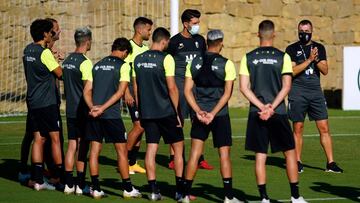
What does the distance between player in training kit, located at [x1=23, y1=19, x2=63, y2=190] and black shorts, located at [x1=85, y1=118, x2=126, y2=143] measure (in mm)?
946

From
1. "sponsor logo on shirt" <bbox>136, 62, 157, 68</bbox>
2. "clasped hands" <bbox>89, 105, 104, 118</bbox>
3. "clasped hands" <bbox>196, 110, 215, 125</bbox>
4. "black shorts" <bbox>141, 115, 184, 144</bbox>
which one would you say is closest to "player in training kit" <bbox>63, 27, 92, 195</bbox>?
"clasped hands" <bbox>89, 105, 104, 118</bbox>

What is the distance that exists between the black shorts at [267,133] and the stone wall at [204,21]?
14.5 metres

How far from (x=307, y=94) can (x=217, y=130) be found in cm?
374

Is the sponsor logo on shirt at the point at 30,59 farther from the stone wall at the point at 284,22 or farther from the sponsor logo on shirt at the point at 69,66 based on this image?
the stone wall at the point at 284,22

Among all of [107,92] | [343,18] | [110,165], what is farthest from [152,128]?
[343,18]

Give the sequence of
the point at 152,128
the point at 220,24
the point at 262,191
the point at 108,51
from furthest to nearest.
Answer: the point at 220,24
the point at 108,51
the point at 152,128
the point at 262,191

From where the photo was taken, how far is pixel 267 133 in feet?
41.4

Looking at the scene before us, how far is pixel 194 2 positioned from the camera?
28359 millimetres

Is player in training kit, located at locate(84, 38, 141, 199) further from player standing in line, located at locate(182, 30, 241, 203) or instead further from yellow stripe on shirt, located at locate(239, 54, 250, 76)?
yellow stripe on shirt, located at locate(239, 54, 250, 76)

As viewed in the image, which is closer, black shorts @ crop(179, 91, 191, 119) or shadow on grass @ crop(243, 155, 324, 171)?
black shorts @ crop(179, 91, 191, 119)

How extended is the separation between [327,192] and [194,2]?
1503cm

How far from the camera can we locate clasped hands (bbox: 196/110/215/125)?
1276 centimetres

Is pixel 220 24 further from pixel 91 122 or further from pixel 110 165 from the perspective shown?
pixel 91 122

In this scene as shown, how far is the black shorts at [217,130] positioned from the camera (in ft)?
42.2
